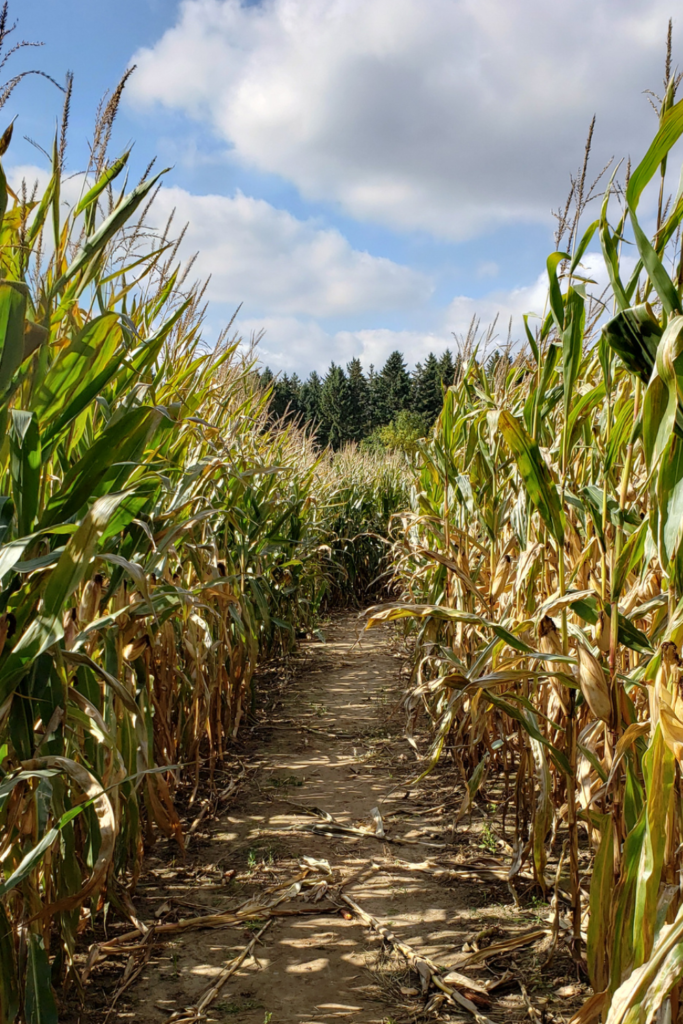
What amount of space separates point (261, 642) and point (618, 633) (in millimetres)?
2899

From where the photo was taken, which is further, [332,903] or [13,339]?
[332,903]

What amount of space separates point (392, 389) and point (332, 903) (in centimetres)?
5033

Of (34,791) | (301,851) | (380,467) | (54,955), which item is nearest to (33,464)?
(34,791)

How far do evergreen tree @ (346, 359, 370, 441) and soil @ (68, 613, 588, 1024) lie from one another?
44.7 meters

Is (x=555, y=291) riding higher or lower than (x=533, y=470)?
higher

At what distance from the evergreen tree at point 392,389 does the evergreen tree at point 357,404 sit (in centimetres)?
117

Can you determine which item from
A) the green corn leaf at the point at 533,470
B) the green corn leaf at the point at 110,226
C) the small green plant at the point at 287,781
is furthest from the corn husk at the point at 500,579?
the green corn leaf at the point at 110,226

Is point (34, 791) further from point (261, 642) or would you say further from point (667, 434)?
point (261, 642)

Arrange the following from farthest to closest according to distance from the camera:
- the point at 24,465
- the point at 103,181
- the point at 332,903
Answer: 1. the point at 332,903
2. the point at 103,181
3. the point at 24,465

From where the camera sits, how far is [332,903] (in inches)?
79.4

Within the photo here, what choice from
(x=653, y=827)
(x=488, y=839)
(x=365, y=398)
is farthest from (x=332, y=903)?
(x=365, y=398)

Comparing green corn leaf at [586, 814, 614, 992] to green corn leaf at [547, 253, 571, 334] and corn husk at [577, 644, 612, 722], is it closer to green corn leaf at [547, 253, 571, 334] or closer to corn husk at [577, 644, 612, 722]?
corn husk at [577, 644, 612, 722]

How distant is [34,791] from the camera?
45.6 inches

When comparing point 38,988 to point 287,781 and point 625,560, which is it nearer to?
point 625,560
